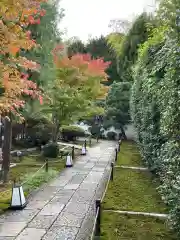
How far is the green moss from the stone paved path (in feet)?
1.61

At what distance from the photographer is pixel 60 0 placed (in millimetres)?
12281

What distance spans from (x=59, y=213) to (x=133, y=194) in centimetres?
235

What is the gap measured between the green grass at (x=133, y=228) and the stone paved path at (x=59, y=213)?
424mm

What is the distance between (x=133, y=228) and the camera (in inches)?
258

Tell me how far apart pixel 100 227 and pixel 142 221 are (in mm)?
1067

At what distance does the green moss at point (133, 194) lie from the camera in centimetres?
809

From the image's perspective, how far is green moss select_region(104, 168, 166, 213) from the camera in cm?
809

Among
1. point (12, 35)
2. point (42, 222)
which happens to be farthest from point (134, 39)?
point (12, 35)

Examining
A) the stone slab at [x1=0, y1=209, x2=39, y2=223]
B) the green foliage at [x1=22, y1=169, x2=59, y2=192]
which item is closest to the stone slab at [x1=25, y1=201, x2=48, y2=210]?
the stone slab at [x1=0, y1=209, x2=39, y2=223]

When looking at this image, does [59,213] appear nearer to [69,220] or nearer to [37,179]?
[69,220]

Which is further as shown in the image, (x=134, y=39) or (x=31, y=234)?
(x=134, y=39)

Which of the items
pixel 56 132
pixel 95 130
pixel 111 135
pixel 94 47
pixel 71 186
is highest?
pixel 94 47

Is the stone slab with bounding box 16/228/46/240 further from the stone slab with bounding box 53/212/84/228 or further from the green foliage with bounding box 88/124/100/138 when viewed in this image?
the green foliage with bounding box 88/124/100/138

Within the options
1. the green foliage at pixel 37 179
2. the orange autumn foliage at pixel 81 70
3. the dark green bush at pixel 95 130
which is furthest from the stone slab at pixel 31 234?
the dark green bush at pixel 95 130
